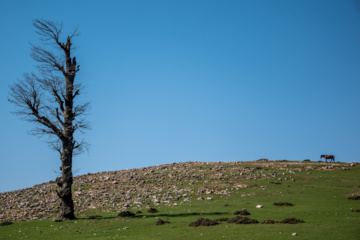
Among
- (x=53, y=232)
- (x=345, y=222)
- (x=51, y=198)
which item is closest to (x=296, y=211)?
(x=345, y=222)

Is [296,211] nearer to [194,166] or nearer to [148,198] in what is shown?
[148,198]

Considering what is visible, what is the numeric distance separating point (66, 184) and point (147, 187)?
1477 cm

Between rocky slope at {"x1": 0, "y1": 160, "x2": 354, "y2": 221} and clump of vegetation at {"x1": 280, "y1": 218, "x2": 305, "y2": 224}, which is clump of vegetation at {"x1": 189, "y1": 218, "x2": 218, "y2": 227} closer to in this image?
clump of vegetation at {"x1": 280, "y1": 218, "x2": 305, "y2": 224}

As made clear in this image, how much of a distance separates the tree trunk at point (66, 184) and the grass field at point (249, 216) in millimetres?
1316

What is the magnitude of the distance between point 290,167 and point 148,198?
26966 mm

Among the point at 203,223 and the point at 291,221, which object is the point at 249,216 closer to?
the point at 291,221

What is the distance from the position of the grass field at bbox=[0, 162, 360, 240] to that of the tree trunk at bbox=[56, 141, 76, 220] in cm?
132

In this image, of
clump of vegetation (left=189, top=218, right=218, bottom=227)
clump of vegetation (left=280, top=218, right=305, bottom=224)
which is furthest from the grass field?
clump of vegetation (left=280, top=218, right=305, bottom=224)

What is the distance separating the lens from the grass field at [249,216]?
2537cm

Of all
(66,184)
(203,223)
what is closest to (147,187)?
(66,184)

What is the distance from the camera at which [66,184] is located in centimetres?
3819

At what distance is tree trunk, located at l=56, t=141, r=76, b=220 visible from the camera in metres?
37.3

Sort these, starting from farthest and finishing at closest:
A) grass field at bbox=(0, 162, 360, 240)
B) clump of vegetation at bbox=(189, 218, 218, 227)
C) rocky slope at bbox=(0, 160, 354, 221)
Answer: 1. rocky slope at bbox=(0, 160, 354, 221)
2. clump of vegetation at bbox=(189, 218, 218, 227)
3. grass field at bbox=(0, 162, 360, 240)

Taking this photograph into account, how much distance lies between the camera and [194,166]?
6300 cm
